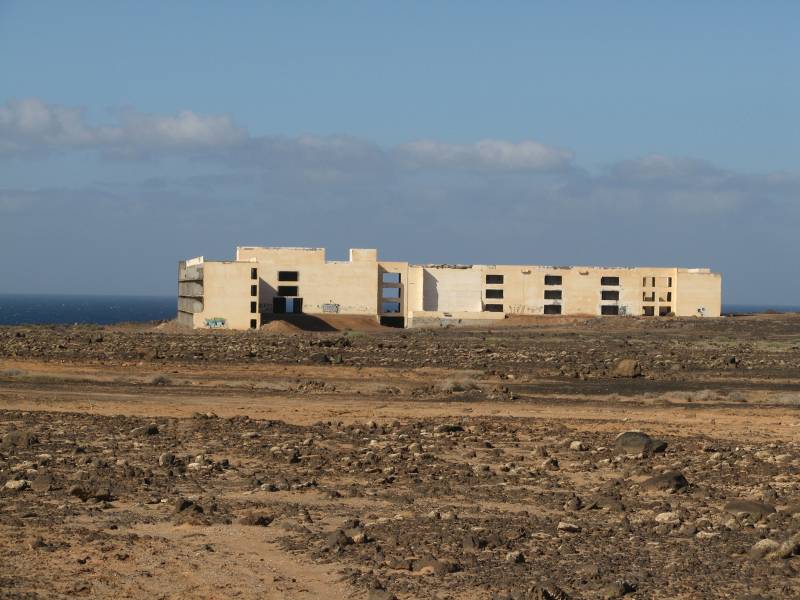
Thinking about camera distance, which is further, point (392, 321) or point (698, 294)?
point (698, 294)

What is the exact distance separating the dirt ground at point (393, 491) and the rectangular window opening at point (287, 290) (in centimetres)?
6006

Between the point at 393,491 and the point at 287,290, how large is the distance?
267 ft

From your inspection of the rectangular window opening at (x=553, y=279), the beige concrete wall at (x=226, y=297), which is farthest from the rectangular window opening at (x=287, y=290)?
the rectangular window opening at (x=553, y=279)

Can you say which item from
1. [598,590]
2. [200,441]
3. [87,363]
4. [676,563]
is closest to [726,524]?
[676,563]

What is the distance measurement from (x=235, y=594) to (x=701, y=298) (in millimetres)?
102802

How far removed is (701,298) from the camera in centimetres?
10981

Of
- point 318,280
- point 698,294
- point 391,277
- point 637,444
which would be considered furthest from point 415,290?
point 637,444

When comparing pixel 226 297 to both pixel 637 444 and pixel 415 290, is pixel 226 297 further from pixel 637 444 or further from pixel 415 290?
pixel 637 444

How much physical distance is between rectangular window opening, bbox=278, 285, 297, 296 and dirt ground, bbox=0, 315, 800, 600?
60.1 metres

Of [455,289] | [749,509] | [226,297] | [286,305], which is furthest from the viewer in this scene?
[455,289]

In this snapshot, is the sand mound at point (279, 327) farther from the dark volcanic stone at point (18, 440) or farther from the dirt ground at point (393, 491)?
the dark volcanic stone at point (18, 440)

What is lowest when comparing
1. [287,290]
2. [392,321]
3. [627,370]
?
[627,370]

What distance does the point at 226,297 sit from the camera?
87.8 metres

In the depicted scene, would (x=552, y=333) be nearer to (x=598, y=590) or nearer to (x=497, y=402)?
(x=497, y=402)
